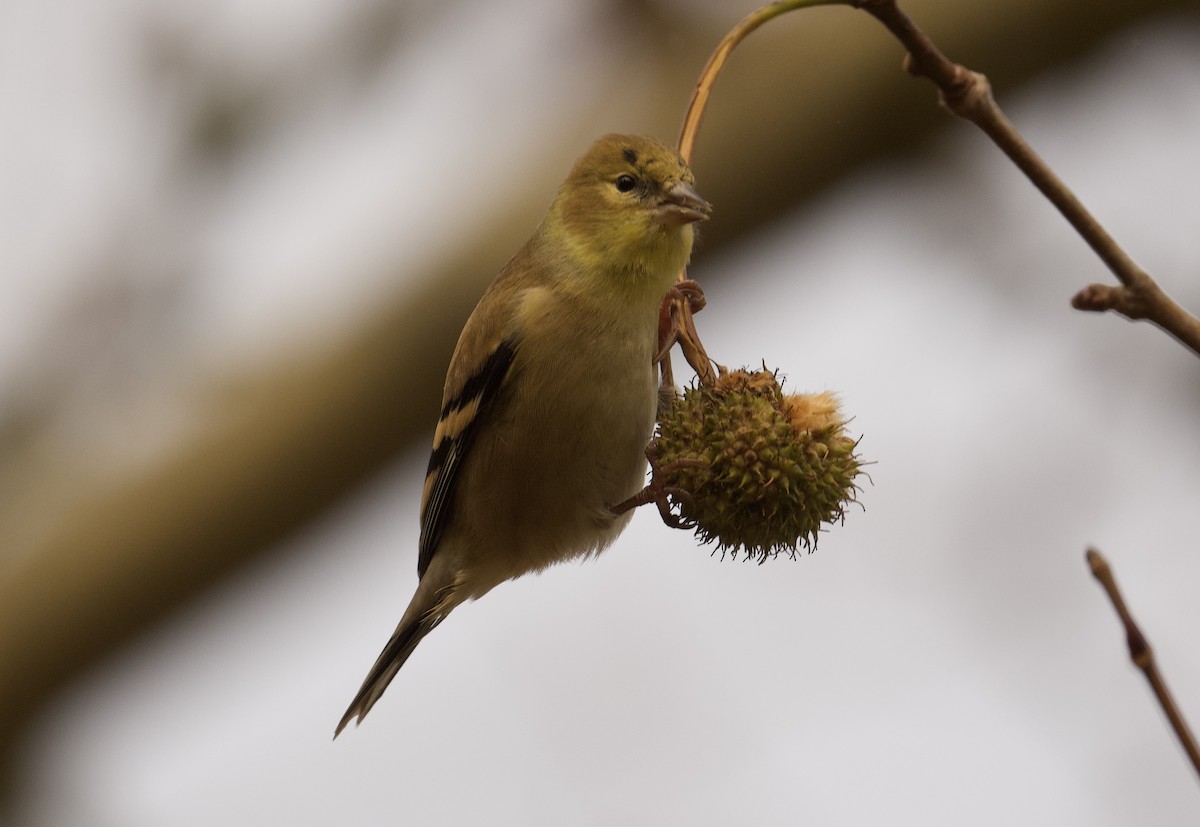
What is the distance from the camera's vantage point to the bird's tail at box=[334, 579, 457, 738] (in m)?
3.90

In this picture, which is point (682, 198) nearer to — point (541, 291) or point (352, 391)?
point (541, 291)

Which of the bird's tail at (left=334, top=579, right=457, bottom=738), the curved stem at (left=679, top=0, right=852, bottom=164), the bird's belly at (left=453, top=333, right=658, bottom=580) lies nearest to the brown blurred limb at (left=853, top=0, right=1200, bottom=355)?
the curved stem at (left=679, top=0, right=852, bottom=164)

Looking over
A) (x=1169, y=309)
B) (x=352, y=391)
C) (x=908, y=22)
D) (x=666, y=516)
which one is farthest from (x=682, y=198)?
(x=1169, y=309)

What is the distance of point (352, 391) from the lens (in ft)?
13.2

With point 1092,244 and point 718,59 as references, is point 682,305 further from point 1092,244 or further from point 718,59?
point 1092,244

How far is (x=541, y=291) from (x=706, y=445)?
1.12 metres

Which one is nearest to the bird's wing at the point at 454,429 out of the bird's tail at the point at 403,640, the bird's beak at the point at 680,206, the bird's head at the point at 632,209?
the bird's tail at the point at 403,640

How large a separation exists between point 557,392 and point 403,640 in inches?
40.7

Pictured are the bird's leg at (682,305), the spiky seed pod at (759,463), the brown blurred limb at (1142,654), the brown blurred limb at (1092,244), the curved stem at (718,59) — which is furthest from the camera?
the bird's leg at (682,305)

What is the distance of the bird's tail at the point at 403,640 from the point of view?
390 cm

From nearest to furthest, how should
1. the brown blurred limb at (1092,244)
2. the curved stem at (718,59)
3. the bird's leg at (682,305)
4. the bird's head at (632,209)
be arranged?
the brown blurred limb at (1092,244)
the curved stem at (718,59)
the bird's leg at (682,305)
the bird's head at (632,209)

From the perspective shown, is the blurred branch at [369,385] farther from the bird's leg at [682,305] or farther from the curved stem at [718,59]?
the curved stem at [718,59]

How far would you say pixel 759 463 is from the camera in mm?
2580

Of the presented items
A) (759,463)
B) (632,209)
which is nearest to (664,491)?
(759,463)
